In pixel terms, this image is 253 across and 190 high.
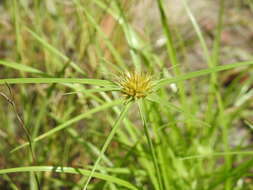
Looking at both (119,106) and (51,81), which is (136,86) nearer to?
(51,81)

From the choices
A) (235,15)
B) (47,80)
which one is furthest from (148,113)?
(235,15)

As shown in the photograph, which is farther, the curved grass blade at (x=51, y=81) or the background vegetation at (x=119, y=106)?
the background vegetation at (x=119, y=106)

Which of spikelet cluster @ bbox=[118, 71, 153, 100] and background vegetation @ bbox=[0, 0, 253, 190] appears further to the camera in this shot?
background vegetation @ bbox=[0, 0, 253, 190]

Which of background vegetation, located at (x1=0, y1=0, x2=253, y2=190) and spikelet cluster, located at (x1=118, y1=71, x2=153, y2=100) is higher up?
background vegetation, located at (x1=0, y1=0, x2=253, y2=190)

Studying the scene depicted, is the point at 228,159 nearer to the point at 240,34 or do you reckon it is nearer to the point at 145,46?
the point at 145,46

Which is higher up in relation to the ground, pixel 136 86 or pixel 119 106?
pixel 119 106

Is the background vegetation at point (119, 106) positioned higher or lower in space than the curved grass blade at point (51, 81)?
higher

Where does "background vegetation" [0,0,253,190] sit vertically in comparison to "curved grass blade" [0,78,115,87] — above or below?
above

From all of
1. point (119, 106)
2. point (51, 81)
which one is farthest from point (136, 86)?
point (119, 106)

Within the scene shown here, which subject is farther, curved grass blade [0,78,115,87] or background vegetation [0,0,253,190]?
background vegetation [0,0,253,190]
